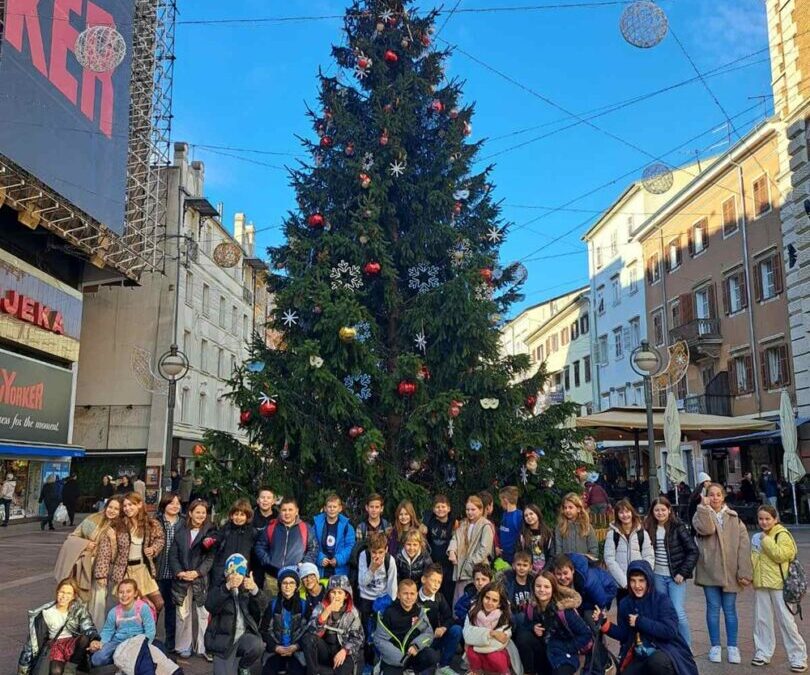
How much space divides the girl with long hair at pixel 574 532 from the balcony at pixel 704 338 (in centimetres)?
2559

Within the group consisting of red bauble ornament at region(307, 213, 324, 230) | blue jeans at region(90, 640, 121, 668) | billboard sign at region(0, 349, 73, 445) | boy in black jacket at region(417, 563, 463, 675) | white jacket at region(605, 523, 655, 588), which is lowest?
blue jeans at region(90, 640, 121, 668)

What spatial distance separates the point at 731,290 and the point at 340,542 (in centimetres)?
2733

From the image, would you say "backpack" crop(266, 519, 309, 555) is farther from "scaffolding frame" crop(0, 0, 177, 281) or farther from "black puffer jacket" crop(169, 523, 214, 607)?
"scaffolding frame" crop(0, 0, 177, 281)

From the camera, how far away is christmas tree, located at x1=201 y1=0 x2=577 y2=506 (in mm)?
10891

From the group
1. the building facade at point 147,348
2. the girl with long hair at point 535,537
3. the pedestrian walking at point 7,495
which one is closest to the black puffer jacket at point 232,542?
the girl with long hair at point 535,537

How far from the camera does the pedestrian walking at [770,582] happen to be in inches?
299

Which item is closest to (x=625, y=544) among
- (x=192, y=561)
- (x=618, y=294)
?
(x=192, y=561)

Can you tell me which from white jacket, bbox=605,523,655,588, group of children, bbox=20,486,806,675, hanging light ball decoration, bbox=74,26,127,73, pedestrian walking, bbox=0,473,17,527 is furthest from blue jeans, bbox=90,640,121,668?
pedestrian walking, bbox=0,473,17,527

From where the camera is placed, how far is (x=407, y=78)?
12758 mm

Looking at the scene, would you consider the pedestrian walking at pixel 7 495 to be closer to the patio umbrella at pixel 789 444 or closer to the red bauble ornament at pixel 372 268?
the red bauble ornament at pixel 372 268

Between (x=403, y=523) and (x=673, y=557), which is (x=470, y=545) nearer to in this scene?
(x=403, y=523)

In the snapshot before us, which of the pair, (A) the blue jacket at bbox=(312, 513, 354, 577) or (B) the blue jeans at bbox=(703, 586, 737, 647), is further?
(A) the blue jacket at bbox=(312, 513, 354, 577)

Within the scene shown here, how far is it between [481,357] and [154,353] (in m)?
25.2

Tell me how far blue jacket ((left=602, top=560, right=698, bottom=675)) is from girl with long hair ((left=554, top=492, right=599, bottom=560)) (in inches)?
59.2
